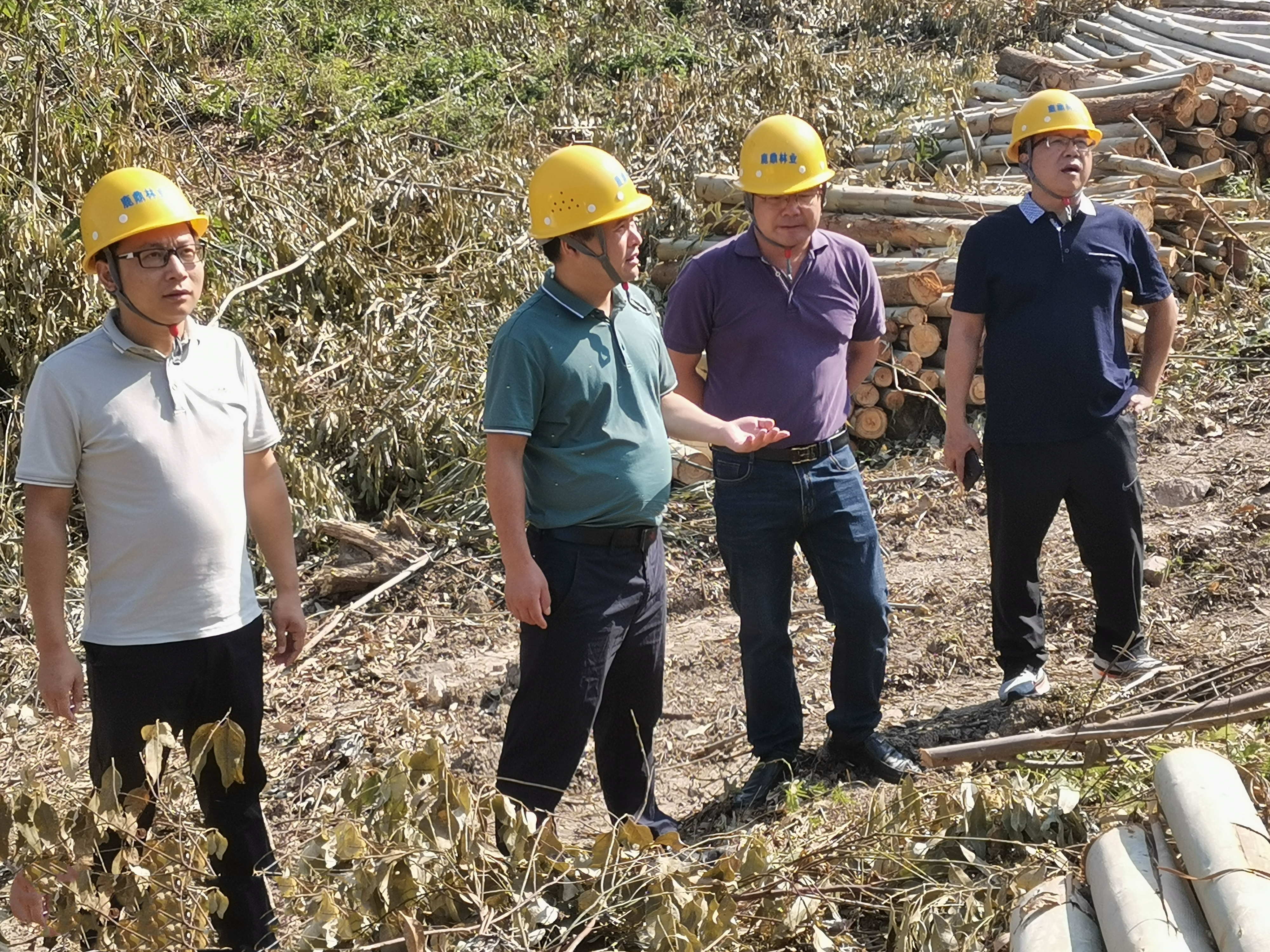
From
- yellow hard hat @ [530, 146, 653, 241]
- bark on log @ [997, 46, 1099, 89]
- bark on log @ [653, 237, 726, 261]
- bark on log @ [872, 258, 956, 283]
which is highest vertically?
bark on log @ [997, 46, 1099, 89]

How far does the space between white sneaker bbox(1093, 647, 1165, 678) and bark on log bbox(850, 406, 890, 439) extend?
245 cm

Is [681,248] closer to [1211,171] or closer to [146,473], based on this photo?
[1211,171]

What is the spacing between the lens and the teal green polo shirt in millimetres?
3311

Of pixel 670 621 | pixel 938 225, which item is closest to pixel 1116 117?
pixel 938 225

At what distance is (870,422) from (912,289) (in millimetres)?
715

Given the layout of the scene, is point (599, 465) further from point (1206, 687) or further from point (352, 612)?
point (352, 612)

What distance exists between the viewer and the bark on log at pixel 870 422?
687 cm

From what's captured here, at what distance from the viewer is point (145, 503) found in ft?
10.2

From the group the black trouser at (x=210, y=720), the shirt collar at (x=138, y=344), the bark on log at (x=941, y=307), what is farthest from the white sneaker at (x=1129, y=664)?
the shirt collar at (x=138, y=344)

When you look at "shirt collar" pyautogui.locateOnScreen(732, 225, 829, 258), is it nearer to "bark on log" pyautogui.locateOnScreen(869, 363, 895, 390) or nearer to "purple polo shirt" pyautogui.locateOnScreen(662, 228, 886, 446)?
"purple polo shirt" pyautogui.locateOnScreen(662, 228, 886, 446)

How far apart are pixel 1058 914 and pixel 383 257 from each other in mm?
6265

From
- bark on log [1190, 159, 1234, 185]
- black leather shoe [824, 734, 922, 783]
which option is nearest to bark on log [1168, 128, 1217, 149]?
bark on log [1190, 159, 1234, 185]

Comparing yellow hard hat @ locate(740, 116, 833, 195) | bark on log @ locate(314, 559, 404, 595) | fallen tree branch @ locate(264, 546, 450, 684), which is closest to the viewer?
yellow hard hat @ locate(740, 116, 833, 195)

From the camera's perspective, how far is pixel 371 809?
281 cm
